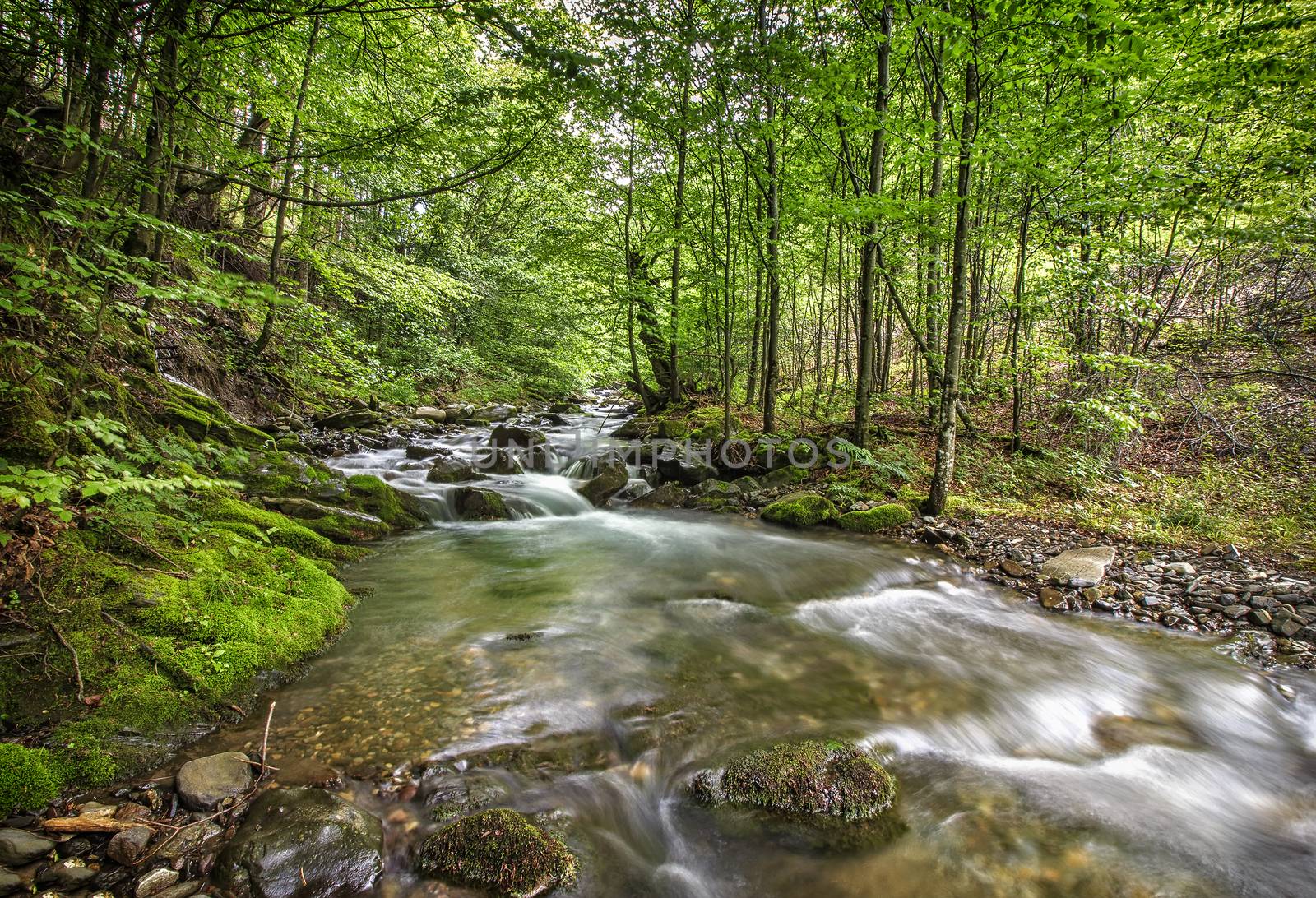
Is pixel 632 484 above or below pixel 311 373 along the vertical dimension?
below

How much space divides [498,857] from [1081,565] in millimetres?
6826

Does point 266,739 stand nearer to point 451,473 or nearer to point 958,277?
point 451,473

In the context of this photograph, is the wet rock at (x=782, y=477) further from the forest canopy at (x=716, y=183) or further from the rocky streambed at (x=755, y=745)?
the rocky streambed at (x=755, y=745)

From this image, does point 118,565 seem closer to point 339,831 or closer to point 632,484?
point 339,831

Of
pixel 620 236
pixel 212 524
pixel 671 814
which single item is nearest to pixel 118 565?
pixel 212 524

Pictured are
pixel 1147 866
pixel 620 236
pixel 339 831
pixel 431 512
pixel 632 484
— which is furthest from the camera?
pixel 620 236

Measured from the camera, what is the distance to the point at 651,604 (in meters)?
5.59

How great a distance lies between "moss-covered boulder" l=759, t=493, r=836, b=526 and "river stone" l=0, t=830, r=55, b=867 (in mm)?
7949

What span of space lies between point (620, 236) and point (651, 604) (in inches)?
439

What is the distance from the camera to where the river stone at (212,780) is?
231 centimetres

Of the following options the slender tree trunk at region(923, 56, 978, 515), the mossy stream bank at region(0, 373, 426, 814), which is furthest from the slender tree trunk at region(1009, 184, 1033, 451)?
the mossy stream bank at region(0, 373, 426, 814)

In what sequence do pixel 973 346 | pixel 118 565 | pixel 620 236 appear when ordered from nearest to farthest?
pixel 118 565 < pixel 973 346 < pixel 620 236

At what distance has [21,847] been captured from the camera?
6.18 ft

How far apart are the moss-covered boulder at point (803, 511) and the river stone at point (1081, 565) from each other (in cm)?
294
